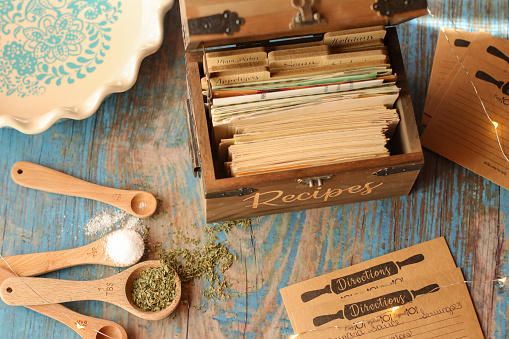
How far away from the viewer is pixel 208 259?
1210 millimetres

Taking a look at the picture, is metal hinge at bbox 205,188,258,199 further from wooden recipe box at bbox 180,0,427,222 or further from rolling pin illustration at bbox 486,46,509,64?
rolling pin illustration at bbox 486,46,509,64

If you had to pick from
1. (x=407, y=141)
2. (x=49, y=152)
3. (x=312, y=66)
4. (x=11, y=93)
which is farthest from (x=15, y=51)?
(x=407, y=141)

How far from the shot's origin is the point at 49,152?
129cm

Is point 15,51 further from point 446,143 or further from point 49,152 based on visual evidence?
point 446,143

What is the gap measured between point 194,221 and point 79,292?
30cm

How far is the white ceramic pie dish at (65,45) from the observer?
1267 millimetres

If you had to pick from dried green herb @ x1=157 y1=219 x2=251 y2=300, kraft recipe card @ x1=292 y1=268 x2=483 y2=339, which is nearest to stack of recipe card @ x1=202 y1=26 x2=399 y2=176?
dried green herb @ x1=157 y1=219 x2=251 y2=300

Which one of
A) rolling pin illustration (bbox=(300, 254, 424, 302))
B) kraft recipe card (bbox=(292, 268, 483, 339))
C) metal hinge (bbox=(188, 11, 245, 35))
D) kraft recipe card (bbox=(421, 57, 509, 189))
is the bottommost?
kraft recipe card (bbox=(292, 268, 483, 339))

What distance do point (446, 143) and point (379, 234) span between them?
0.94 ft

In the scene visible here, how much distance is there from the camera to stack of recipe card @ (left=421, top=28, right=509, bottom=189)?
4.19 ft

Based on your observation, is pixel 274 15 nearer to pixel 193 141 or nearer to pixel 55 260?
pixel 193 141

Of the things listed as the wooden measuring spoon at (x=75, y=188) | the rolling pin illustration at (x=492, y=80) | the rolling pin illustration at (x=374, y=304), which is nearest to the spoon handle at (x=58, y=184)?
the wooden measuring spoon at (x=75, y=188)

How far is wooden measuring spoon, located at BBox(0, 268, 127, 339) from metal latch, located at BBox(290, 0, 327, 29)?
2.47ft

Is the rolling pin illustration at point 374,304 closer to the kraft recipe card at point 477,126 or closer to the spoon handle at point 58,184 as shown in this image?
the kraft recipe card at point 477,126
